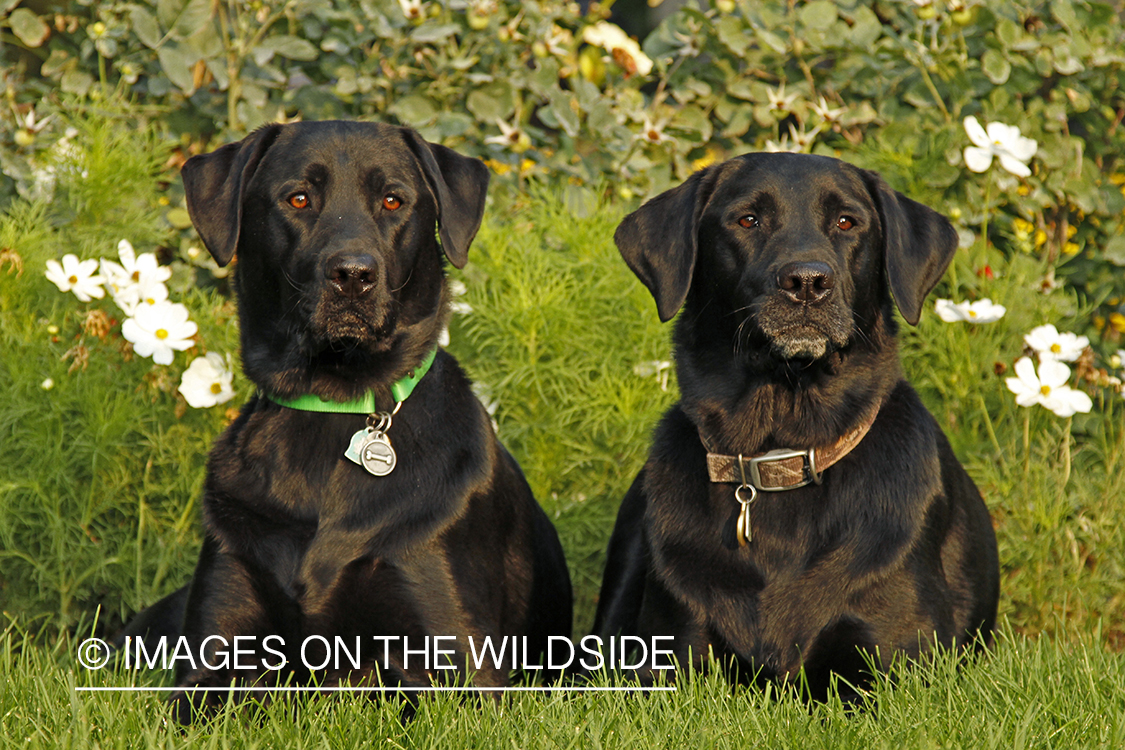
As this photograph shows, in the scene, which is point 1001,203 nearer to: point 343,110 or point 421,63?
point 421,63

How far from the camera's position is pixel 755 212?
3441 mm

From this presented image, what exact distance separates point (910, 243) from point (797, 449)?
69 centimetres

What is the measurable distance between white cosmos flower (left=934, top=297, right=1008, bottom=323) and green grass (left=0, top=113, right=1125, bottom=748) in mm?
255

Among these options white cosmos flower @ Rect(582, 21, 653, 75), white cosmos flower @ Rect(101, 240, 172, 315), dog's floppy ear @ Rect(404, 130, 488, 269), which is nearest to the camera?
dog's floppy ear @ Rect(404, 130, 488, 269)

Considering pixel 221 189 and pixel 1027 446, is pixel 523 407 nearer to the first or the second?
pixel 221 189

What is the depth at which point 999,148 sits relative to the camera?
4.88m

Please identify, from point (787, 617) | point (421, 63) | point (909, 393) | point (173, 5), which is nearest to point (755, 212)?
point (909, 393)

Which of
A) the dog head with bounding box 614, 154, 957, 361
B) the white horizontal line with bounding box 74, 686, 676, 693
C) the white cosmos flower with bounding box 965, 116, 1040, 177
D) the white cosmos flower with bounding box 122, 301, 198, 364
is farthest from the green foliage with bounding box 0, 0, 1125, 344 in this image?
the white horizontal line with bounding box 74, 686, 676, 693

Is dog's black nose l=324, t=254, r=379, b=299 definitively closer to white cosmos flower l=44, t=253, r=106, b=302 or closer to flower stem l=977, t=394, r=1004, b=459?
white cosmos flower l=44, t=253, r=106, b=302

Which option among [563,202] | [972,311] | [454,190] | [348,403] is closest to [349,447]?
[348,403]

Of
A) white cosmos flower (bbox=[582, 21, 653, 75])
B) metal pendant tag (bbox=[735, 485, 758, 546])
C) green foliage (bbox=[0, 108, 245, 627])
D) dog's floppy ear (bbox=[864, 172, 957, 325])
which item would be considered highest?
dog's floppy ear (bbox=[864, 172, 957, 325])

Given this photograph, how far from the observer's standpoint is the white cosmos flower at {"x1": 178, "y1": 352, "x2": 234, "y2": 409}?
14.2 ft

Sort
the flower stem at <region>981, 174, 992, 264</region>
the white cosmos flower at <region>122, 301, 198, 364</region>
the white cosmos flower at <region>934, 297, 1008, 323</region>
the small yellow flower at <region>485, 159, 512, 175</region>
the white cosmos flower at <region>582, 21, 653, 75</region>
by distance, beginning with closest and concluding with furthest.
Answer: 1. the white cosmos flower at <region>122, 301, 198, 364</region>
2. the white cosmos flower at <region>934, 297, 1008, 323</region>
3. the flower stem at <region>981, 174, 992, 264</region>
4. the small yellow flower at <region>485, 159, 512, 175</region>
5. the white cosmos flower at <region>582, 21, 653, 75</region>

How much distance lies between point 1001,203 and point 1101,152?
61 centimetres
